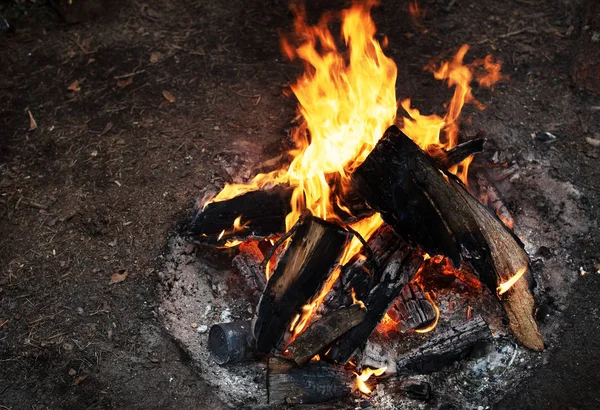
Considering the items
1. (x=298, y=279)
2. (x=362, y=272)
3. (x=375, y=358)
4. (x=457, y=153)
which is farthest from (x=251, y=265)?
(x=457, y=153)

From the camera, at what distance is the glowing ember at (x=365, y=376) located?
145 inches

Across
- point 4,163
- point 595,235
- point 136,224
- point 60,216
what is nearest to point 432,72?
point 595,235

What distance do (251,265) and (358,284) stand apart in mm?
790

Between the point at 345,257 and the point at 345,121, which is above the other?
the point at 345,121

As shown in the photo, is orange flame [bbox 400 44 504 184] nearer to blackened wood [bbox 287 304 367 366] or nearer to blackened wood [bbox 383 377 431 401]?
blackened wood [bbox 287 304 367 366]

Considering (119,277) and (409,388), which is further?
(119,277)

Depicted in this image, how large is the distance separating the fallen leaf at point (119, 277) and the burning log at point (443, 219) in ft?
5.63

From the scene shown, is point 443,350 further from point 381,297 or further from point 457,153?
point 457,153

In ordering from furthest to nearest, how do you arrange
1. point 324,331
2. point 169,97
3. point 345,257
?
point 169,97 < point 345,257 < point 324,331

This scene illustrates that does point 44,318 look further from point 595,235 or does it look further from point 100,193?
point 595,235

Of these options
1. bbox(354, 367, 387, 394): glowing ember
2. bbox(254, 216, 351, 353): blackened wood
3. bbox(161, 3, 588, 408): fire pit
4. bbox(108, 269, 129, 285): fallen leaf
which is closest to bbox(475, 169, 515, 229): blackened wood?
bbox(161, 3, 588, 408): fire pit

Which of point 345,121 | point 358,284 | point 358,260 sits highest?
point 345,121

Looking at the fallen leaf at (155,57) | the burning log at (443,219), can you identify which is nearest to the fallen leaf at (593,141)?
the burning log at (443,219)

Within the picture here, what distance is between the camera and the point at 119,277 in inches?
160
